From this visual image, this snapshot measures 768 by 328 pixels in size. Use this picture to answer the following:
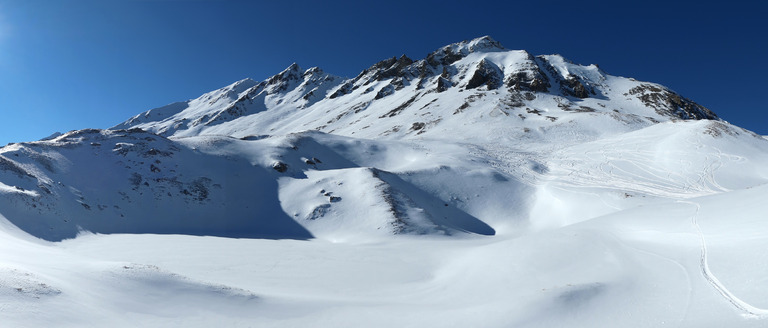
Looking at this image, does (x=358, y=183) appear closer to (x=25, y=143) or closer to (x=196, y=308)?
(x=196, y=308)

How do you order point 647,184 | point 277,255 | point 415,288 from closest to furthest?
point 415,288, point 277,255, point 647,184

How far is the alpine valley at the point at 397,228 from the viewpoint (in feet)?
26.0

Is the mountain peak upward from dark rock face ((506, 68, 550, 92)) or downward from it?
upward

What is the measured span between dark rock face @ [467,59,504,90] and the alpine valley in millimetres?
35976

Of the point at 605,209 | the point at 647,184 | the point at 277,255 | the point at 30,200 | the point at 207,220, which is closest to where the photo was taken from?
the point at 277,255

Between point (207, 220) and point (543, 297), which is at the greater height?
point (207, 220)

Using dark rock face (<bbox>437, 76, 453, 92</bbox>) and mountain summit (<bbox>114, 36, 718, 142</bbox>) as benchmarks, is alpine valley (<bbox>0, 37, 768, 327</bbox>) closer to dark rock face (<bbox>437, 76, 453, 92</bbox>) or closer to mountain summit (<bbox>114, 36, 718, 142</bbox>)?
mountain summit (<bbox>114, 36, 718, 142</bbox>)

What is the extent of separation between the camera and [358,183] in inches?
1283

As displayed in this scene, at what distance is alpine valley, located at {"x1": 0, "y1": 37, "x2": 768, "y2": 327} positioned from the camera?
793 cm

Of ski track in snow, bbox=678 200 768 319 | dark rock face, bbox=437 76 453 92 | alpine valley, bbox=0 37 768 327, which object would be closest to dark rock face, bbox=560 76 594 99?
dark rock face, bbox=437 76 453 92

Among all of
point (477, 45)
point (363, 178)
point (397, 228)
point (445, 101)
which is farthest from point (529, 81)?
point (397, 228)

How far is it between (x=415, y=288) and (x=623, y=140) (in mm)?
48749

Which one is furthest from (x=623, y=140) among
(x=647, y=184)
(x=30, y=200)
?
(x=30, y=200)

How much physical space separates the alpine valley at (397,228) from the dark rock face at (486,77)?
35976 millimetres
